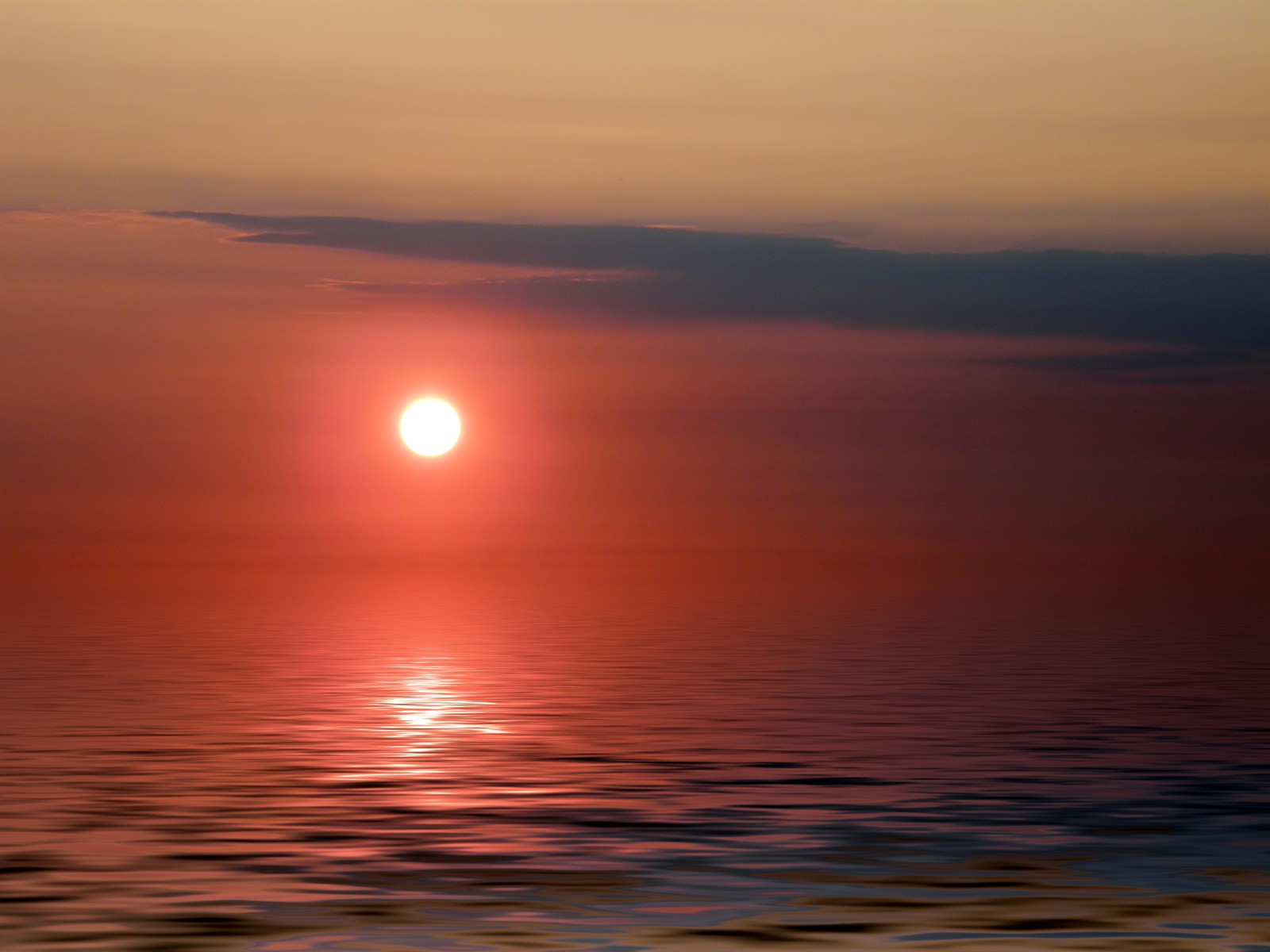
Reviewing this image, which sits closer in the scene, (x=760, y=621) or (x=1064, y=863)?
(x=1064, y=863)

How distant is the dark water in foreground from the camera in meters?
18.2

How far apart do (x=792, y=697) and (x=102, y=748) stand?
17.3 meters

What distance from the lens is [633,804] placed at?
86.0ft

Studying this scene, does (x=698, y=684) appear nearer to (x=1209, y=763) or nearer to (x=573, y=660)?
(x=573, y=660)

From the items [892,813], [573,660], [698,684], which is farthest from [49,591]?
[892,813]

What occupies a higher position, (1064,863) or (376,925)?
(1064,863)

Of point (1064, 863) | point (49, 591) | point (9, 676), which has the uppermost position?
point (49, 591)

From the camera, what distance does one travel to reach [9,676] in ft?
165

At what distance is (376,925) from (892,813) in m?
9.52

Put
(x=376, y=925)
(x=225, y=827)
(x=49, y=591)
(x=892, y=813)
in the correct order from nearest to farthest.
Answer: (x=376, y=925) → (x=225, y=827) → (x=892, y=813) → (x=49, y=591)

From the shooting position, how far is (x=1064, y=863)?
21.6 metres

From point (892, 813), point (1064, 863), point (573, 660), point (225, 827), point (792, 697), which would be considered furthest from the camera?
point (573, 660)


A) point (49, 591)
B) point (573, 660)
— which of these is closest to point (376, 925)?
point (573, 660)

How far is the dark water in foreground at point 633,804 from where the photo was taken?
1822cm
